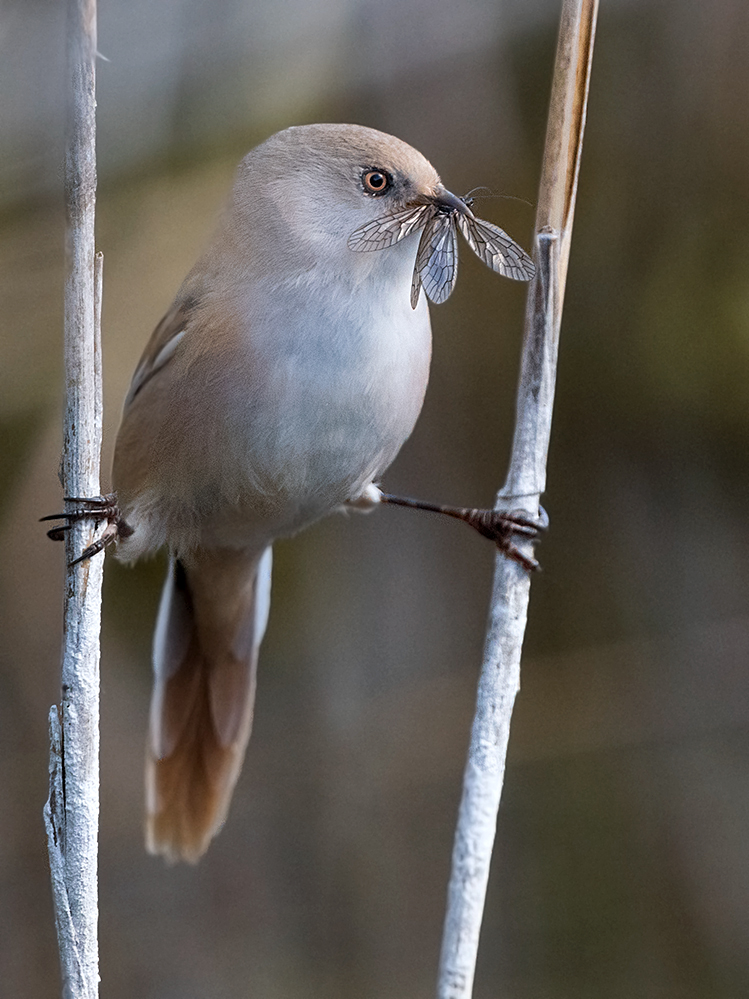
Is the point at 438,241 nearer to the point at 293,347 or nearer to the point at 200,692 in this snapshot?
the point at 293,347

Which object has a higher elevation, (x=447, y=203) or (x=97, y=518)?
(x=447, y=203)

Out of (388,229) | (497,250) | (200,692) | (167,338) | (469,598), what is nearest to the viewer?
(497,250)

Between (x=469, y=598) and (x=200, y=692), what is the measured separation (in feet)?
3.81

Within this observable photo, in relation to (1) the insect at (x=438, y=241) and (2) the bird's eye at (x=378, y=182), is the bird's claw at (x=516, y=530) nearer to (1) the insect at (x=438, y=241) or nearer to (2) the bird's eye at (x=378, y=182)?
(1) the insect at (x=438, y=241)

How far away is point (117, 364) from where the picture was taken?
298 cm

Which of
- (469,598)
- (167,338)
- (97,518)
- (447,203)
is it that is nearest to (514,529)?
(447,203)

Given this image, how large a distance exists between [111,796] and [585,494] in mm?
1633

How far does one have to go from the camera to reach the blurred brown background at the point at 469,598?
304cm

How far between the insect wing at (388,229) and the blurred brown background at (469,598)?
43.4 inches

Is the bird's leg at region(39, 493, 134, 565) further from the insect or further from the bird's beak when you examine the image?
the bird's beak

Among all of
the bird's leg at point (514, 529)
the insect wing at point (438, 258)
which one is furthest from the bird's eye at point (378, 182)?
the bird's leg at point (514, 529)

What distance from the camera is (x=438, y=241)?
1.95 m

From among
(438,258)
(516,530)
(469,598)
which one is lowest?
(516,530)

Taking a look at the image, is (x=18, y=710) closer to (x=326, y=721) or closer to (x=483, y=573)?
(x=326, y=721)
